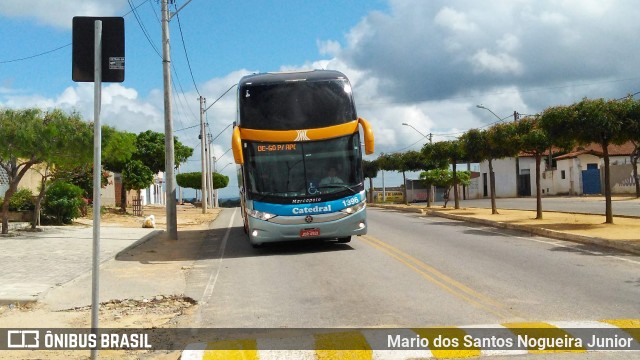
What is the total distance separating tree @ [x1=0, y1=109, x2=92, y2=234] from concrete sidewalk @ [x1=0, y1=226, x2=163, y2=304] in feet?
7.11

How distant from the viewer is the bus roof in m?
15.5

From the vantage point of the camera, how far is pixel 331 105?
15.4m

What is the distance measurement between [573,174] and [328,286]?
46.7 m

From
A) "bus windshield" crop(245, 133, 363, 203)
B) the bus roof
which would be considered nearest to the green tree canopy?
the bus roof

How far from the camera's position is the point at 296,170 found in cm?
1513

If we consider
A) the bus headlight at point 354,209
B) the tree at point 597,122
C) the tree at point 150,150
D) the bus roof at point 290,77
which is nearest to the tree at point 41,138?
the bus roof at point 290,77

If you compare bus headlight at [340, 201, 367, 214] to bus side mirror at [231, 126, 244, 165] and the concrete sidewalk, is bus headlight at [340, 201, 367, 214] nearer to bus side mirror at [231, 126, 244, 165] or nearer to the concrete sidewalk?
bus side mirror at [231, 126, 244, 165]

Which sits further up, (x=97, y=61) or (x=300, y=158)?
(x=97, y=61)

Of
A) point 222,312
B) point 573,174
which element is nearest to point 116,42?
point 222,312

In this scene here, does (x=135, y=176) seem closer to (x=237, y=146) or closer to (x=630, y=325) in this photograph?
(x=237, y=146)

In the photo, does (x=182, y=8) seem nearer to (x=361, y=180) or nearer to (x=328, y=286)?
(x=361, y=180)

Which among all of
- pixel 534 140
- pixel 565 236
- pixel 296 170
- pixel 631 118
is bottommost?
pixel 565 236

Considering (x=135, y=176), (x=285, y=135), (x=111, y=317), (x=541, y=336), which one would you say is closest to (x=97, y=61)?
(x=111, y=317)

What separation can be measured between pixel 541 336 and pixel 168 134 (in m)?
15.7
